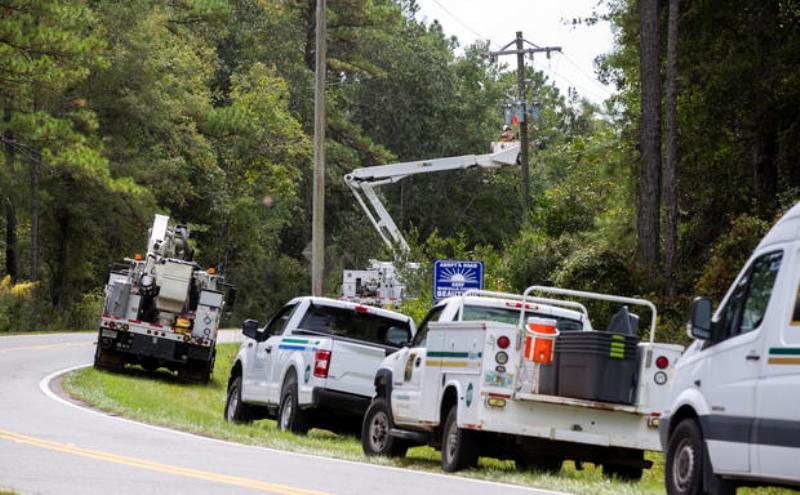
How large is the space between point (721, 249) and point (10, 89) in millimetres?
19542

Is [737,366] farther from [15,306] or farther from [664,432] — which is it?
[15,306]

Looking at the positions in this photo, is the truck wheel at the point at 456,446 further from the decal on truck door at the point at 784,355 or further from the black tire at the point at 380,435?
the decal on truck door at the point at 784,355

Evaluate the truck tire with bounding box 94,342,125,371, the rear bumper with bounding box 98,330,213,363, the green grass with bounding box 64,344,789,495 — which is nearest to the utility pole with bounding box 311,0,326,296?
the rear bumper with bounding box 98,330,213,363

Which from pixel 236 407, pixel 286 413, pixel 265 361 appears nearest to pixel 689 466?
pixel 286 413

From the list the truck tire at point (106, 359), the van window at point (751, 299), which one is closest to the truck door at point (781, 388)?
the van window at point (751, 299)

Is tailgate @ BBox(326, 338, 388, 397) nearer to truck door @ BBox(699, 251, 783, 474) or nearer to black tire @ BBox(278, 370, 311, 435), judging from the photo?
black tire @ BBox(278, 370, 311, 435)

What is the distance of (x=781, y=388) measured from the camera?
9.47m

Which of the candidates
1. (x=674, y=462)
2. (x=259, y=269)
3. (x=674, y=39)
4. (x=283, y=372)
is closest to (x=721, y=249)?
(x=674, y=39)

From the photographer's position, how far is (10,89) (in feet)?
121

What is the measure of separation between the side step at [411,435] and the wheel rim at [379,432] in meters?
0.49

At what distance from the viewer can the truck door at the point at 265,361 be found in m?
20.5

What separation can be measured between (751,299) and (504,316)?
5.55 meters

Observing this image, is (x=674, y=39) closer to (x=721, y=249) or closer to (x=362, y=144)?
(x=721, y=249)

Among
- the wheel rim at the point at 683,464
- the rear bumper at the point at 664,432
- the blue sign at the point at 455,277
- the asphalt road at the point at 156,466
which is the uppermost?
the blue sign at the point at 455,277
